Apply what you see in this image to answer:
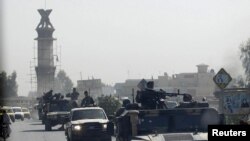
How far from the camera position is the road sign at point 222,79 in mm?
28547

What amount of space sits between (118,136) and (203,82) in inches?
4308

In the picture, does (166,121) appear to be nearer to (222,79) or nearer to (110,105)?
(222,79)

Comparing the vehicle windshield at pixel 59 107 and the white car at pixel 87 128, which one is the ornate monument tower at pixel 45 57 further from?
the white car at pixel 87 128

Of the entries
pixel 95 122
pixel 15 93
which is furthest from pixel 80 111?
pixel 15 93

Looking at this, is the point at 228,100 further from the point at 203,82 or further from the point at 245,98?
the point at 203,82

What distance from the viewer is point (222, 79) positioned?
2869 cm

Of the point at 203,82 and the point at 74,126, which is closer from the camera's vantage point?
the point at 74,126

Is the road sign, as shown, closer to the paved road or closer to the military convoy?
the paved road

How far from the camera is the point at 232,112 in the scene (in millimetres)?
29484

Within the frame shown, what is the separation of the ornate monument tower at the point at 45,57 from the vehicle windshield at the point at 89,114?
125 meters

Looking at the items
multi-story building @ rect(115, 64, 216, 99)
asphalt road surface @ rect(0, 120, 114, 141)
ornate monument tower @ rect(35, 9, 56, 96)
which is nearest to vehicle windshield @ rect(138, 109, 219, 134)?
asphalt road surface @ rect(0, 120, 114, 141)

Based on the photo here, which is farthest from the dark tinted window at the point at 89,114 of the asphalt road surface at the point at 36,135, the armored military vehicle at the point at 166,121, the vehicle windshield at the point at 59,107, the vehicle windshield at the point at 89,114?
the vehicle windshield at the point at 59,107

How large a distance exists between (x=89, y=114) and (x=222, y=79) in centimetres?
714

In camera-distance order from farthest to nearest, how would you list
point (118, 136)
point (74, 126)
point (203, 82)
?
point (203, 82)
point (74, 126)
point (118, 136)
